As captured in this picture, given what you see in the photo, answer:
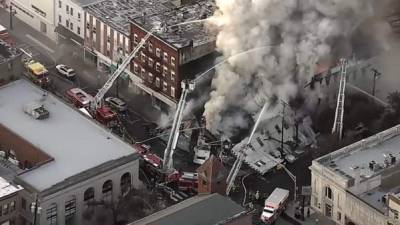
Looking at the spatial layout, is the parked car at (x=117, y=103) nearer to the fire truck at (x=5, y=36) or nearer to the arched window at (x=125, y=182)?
the fire truck at (x=5, y=36)

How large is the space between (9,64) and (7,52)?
1851 mm

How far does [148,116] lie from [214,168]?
19.3m

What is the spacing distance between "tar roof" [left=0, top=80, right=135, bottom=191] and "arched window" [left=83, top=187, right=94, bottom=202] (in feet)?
5.10

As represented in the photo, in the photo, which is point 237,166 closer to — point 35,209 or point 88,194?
point 88,194

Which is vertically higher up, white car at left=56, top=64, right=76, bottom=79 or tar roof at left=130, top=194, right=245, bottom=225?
tar roof at left=130, top=194, right=245, bottom=225

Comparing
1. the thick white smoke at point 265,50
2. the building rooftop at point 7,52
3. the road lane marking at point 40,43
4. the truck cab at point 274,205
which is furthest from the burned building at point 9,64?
the truck cab at point 274,205

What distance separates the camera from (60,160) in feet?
301

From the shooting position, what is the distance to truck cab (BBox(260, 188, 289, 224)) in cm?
9112

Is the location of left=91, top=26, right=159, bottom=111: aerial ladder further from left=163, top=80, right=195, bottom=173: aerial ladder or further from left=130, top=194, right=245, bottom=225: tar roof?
left=130, top=194, right=245, bottom=225: tar roof

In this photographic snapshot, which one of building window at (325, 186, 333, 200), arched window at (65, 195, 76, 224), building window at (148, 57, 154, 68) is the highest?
building window at (148, 57, 154, 68)

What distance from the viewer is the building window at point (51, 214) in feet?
291

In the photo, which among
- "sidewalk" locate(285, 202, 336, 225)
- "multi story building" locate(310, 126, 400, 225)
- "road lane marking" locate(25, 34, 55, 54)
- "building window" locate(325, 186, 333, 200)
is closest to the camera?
"multi story building" locate(310, 126, 400, 225)

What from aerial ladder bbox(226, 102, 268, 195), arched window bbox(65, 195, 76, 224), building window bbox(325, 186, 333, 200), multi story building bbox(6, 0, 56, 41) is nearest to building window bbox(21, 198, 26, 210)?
arched window bbox(65, 195, 76, 224)

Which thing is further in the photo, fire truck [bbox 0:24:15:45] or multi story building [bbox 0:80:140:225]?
fire truck [bbox 0:24:15:45]
